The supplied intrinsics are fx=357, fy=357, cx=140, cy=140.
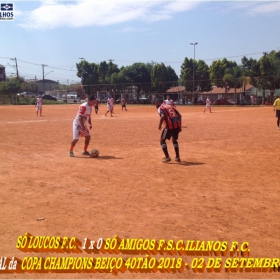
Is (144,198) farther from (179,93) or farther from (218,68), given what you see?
(179,93)

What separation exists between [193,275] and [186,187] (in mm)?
3190

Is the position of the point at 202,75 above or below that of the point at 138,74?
below

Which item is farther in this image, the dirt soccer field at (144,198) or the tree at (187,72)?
the tree at (187,72)

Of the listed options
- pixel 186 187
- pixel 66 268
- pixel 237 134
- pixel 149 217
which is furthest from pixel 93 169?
pixel 237 134

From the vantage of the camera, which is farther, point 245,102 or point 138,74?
point 138,74

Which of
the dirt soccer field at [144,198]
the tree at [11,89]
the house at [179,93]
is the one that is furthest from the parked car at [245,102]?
the dirt soccer field at [144,198]

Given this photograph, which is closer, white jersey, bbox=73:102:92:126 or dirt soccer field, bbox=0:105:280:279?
dirt soccer field, bbox=0:105:280:279

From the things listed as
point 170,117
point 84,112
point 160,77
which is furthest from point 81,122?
point 160,77

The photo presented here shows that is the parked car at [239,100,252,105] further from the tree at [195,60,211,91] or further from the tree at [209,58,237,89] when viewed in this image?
the tree at [195,60,211,91]

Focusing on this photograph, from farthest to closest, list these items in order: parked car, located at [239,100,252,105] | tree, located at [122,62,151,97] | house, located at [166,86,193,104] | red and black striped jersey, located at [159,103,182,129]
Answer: tree, located at [122,62,151,97] < house, located at [166,86,193,104] < parked car, located at [239,100,252,105] < red and black striped jersey, located at [159,103,182,129]

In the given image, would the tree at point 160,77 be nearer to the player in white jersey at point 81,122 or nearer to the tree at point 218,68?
the tree at point 218,68

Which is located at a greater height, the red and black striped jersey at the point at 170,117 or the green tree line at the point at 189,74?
the green tree line at the point at 189,74

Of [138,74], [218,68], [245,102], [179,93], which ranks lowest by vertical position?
[245,102]

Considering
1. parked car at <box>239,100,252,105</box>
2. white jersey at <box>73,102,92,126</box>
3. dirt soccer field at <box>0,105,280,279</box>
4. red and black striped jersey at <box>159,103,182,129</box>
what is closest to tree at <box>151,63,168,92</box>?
parked car at <box>239,100,252,105</box>
